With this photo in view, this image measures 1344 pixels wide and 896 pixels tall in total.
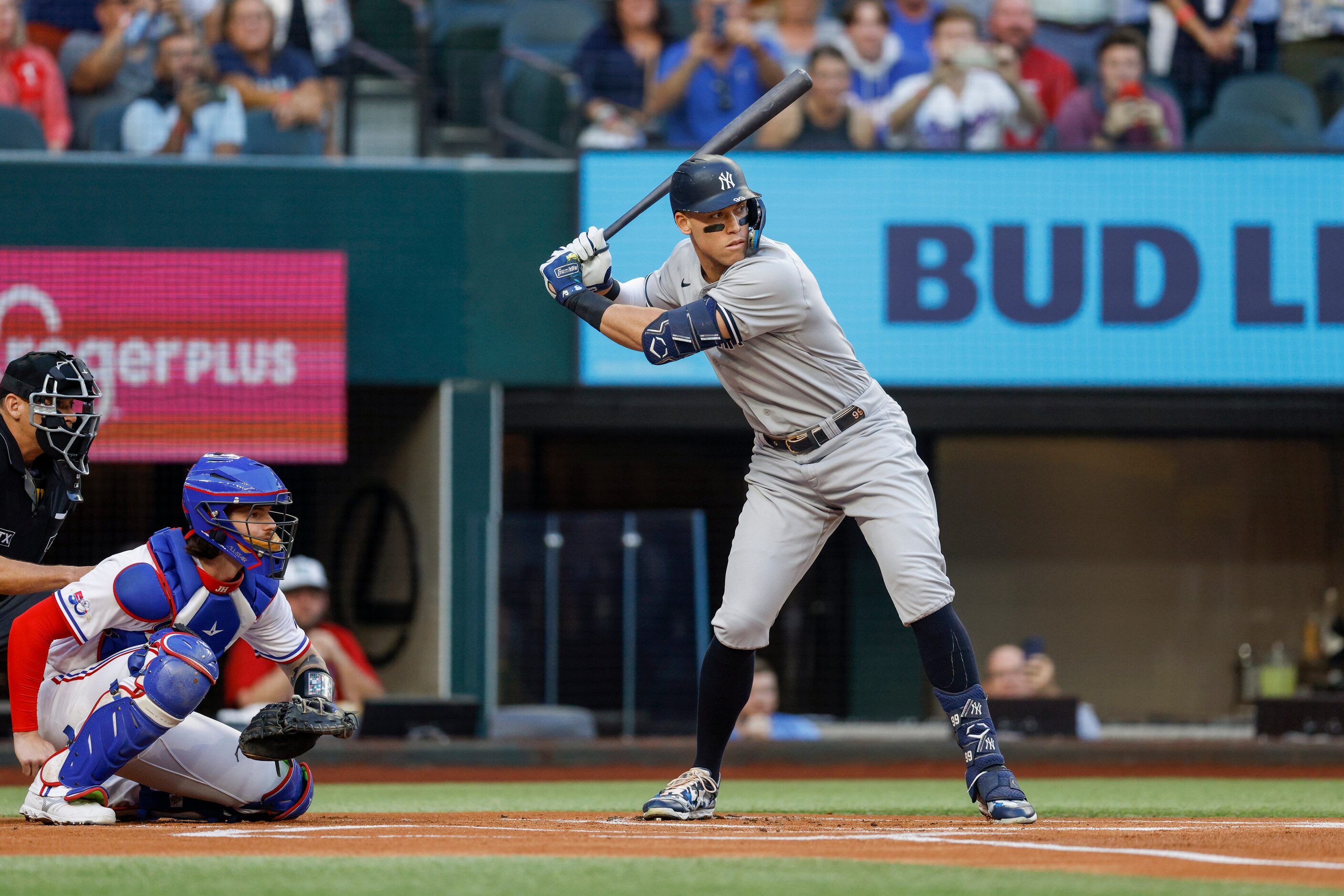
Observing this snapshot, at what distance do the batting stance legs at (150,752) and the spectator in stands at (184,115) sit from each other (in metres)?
6.88

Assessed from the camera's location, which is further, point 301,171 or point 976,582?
point 976,582

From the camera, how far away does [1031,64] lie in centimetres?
1166

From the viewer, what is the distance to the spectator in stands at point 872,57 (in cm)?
1164

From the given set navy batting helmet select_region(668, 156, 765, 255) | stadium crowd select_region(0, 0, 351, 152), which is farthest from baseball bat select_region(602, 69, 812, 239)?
stadium crowd select_region(0, 0, 351, 152)

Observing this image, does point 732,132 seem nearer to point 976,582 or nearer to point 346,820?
point 346,820

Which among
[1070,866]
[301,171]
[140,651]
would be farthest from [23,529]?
[301,171]

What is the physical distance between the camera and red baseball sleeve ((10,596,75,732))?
472 centimetres

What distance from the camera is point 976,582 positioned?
13.0 meters

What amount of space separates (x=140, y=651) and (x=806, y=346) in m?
2.00

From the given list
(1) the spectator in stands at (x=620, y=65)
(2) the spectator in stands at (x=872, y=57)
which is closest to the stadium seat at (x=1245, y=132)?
(2) the spectator in stands at (x=872, y=57)

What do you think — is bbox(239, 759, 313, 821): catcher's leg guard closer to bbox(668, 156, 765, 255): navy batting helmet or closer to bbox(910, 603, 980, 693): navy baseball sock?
bbox(910, 603, 980, 693): navy baseball sock

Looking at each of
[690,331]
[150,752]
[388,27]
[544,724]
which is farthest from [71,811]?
[388,27]

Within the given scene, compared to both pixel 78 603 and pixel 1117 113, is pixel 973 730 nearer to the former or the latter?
pixel 78 603

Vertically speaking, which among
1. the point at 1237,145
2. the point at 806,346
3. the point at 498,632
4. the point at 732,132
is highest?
the point at 1237,145
